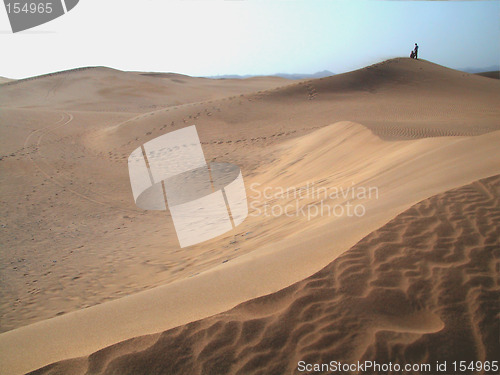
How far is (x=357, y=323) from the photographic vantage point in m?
2.49

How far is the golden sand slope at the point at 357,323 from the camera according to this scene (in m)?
2.27

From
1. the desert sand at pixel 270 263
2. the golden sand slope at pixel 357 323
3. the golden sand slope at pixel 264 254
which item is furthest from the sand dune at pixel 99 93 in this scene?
the golden sand slope at pixel 357 323

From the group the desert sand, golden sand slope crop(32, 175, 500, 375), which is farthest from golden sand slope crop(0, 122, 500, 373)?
golden sand slope crop(32, 175, 500, 375)

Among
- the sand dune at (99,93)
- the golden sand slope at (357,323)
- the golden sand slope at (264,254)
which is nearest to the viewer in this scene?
the golden sand slope at (357,323)

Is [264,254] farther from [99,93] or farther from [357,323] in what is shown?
[99,93]

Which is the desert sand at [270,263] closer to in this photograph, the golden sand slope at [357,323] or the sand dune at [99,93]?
the golden sand slope at [357,323]

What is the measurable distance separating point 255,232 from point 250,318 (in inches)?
144

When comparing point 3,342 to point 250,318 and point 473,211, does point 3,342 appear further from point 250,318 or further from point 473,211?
point 473,211

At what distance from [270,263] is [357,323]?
4.48 feet

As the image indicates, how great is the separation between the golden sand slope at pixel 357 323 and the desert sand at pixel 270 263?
0.01 metres

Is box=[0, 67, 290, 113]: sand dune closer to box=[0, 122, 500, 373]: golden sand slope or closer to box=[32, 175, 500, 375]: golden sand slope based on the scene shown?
box=[0, 122, 500, 373]: golden sand slope

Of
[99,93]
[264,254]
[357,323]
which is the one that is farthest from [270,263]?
[99,93]

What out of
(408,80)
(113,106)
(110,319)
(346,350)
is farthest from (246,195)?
(113,106)

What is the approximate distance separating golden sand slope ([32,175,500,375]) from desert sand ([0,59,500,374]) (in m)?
0.01
